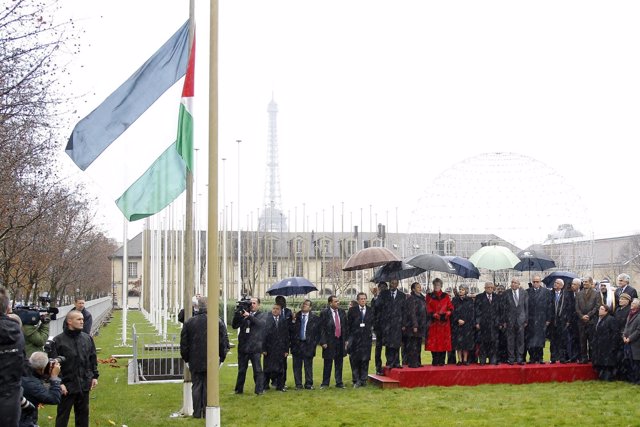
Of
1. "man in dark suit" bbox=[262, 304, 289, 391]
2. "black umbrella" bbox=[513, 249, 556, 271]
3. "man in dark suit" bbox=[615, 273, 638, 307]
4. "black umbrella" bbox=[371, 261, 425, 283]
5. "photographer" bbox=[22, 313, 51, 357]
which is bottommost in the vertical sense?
"man in dark suit" bbox=[262, 304, 289, 391]

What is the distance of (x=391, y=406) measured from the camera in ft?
46.9

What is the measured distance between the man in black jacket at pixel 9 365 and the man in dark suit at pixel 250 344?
8.95m

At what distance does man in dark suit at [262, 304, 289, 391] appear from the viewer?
677 inches

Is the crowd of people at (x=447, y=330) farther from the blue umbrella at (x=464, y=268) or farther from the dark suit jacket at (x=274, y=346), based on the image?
the blue umbrella at (x=464, y=268)

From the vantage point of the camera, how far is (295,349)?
17.7m

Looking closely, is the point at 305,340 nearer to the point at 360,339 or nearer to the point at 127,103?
the point at 360,339

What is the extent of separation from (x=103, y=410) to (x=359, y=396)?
15.4ft

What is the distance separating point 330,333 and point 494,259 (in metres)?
4.54

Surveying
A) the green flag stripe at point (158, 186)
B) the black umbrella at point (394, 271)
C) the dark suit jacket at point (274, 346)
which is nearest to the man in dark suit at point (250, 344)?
the dark suit jacket at point (274, 346)

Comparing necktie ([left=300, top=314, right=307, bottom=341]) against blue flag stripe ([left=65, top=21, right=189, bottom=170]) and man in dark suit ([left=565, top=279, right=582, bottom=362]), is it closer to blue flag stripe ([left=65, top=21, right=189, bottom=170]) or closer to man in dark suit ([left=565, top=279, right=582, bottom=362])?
man in dark suit ([left=565, top=279, right=582, bottom=362])

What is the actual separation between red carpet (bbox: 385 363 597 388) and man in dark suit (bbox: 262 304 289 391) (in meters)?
2.27

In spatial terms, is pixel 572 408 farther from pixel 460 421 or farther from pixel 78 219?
pixel 78 219

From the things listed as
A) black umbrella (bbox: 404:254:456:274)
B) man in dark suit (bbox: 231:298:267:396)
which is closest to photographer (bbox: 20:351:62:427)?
man in dark suit (bbox: 231:298:267:396)

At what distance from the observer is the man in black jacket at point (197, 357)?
13617mm
